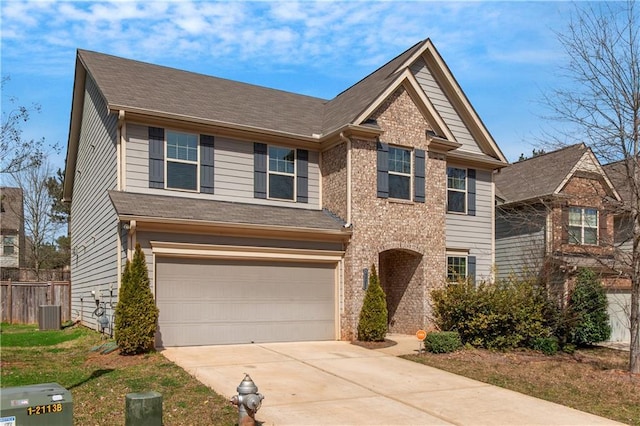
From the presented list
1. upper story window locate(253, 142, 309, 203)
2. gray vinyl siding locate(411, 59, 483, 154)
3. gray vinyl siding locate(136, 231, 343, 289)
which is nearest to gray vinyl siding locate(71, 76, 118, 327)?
gray vinyl siding locate(136, 231, 343, 289)

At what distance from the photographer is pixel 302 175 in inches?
705

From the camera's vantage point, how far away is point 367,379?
11.2m

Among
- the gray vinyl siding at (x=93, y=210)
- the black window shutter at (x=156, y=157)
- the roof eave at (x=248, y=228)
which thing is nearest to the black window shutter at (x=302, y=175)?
the roof eave at (x=248, y=228)

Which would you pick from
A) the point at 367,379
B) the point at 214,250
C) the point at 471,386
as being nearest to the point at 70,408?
the point at 367,379

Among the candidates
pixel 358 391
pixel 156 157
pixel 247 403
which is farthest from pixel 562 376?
pixel 156 157

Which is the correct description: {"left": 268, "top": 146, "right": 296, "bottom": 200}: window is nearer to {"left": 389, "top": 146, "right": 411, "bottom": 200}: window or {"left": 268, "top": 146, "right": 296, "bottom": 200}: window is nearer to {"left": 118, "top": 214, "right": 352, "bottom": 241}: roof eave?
{"left": 118, "top": 214, "right": 352, "bottom": 241}: roof eave

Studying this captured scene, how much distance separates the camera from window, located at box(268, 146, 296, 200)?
17422 mm

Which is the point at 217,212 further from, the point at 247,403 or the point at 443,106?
the point at 443,106

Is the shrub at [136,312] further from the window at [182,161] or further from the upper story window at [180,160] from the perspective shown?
the window at [182,161]

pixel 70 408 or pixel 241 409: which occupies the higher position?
pixel 70 408

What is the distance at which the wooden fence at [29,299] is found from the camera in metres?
23.5

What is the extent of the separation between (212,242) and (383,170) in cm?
562

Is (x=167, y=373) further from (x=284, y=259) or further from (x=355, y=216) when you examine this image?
(x=355, y=216)

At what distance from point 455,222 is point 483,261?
6.53 ft
